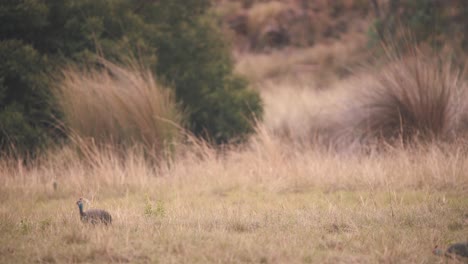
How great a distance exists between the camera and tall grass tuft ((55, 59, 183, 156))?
7961 millimetres


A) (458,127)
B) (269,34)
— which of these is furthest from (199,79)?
(269,34)

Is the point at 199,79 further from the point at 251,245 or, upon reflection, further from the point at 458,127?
the point at 251,245

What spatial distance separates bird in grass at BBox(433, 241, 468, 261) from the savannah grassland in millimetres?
104

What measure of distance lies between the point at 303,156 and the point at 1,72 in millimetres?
4710

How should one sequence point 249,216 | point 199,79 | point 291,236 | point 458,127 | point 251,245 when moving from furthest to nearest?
point 199,79 < point 458,127 < point 249,216 < point 291,236 < point 251,245

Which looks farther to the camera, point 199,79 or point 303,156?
point 199,79

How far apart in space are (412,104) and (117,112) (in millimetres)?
4158

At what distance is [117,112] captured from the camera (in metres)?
7.97

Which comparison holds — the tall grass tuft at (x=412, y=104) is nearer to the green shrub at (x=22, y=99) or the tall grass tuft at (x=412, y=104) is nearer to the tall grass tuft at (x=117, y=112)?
the tall grass tuft at (x=117, y=112)

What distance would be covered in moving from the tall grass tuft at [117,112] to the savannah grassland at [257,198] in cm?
5

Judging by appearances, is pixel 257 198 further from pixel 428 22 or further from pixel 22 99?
pixel 428 22

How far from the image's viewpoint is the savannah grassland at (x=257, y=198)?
3963mm

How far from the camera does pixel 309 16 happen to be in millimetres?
26750

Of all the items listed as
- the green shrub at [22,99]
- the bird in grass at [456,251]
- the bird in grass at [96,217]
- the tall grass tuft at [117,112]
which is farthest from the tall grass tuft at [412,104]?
the green shrub at [22,99]
